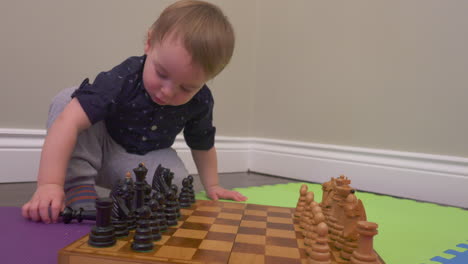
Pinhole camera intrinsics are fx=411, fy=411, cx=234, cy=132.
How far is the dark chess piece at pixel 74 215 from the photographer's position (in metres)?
1.01

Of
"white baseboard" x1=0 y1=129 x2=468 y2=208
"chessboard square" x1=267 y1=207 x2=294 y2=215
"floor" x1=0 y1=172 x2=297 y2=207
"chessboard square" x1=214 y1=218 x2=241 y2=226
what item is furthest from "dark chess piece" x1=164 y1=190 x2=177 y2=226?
"white baseboard" x1=0 y1=129 x2=468 y2=208

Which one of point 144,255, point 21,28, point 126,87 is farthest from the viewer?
point 21,28

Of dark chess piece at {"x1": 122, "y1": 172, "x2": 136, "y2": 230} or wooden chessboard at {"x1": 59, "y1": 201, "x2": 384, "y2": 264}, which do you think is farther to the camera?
dark chess piece at {"x1": 122, "y1": 172, "x2": 136, "y2": 230}

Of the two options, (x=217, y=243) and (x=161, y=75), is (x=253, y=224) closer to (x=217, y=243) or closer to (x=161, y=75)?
(x=217, y=243)

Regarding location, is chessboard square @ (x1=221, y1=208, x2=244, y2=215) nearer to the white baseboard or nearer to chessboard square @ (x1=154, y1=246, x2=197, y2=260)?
chessboard square @ (x1=154, y1=246, x2=197, y2=260)

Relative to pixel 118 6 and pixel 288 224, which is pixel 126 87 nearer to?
pixel 288 224

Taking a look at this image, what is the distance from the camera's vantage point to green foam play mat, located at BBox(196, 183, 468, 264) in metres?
1.05

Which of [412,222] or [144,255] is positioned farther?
[412,222]

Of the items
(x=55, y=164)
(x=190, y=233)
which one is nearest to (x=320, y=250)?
(x=190, y=233)

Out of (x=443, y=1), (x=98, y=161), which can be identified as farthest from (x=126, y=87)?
(x=443, y=1)

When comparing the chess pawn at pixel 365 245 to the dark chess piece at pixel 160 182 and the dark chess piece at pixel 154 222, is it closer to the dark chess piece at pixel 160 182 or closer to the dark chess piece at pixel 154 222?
the dark chess piece at pixel 154 222

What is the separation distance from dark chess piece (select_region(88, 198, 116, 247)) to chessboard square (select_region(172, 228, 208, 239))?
14 centimetres

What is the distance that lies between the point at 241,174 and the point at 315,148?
0.46 m

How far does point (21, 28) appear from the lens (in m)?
1.75
